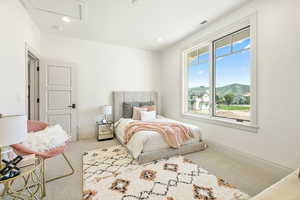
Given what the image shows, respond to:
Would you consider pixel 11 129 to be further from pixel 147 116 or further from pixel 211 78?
pixel 211 78

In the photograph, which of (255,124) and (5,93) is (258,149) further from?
(5,93)

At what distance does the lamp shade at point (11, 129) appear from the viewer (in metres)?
1.08

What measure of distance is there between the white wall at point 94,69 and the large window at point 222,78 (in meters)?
1.81

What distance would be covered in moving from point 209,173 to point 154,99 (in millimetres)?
2904

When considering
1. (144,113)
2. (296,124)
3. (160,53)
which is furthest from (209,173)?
(160,53)

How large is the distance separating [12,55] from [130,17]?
210cm

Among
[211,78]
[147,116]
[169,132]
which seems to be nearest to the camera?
[169,132]

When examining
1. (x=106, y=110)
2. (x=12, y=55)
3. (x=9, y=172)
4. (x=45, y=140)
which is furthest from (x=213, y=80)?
(x=12, y=55)

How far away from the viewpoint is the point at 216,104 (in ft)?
10.5

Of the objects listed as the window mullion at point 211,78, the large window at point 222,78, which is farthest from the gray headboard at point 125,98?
the window mullion at point 211,78

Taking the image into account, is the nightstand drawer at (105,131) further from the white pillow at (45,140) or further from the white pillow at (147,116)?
the white pillow at (45,140)

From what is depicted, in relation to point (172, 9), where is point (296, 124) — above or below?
A: below

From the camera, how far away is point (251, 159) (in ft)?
7.73

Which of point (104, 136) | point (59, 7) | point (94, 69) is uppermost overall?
point (59, 7)
